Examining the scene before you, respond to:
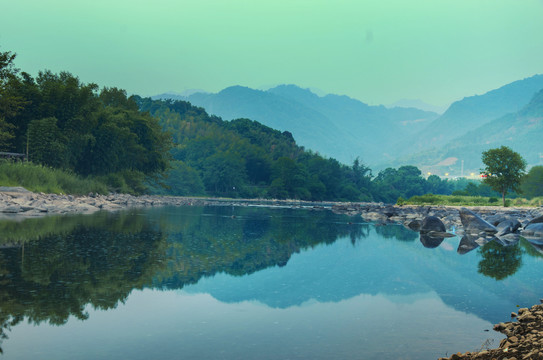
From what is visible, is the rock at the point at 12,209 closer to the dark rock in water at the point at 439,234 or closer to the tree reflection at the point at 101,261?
the tree reflection at the point at 101,261

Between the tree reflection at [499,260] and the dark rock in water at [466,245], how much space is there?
44 centimetres

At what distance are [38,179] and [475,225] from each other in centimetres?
2990

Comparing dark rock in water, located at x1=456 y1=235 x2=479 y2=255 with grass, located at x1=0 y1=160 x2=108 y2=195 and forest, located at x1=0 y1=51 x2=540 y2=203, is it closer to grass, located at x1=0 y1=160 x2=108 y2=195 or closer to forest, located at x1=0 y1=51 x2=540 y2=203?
grass, located at x1=0 y1=160 x2=108 y2=195

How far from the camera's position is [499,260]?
1753 cm

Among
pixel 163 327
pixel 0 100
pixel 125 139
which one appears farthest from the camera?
pixel 125 139

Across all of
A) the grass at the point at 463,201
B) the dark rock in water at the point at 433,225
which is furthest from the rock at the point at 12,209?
the grass at the point at 463,201

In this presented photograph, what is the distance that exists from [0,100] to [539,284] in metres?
40.9

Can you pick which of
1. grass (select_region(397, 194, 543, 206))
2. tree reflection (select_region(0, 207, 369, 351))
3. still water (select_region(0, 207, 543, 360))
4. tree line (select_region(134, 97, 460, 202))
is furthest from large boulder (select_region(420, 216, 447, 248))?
tree line (select_region(134, 97, 460, 202))

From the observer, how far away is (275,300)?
10344mm

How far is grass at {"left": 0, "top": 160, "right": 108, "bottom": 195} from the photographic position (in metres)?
33.7

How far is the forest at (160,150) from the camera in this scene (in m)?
46.6

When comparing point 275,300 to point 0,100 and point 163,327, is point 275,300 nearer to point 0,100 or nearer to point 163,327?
point 163,327

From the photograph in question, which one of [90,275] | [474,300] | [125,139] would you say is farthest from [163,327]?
[125,139]

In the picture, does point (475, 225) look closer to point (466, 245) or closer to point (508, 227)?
point (508, 227)
